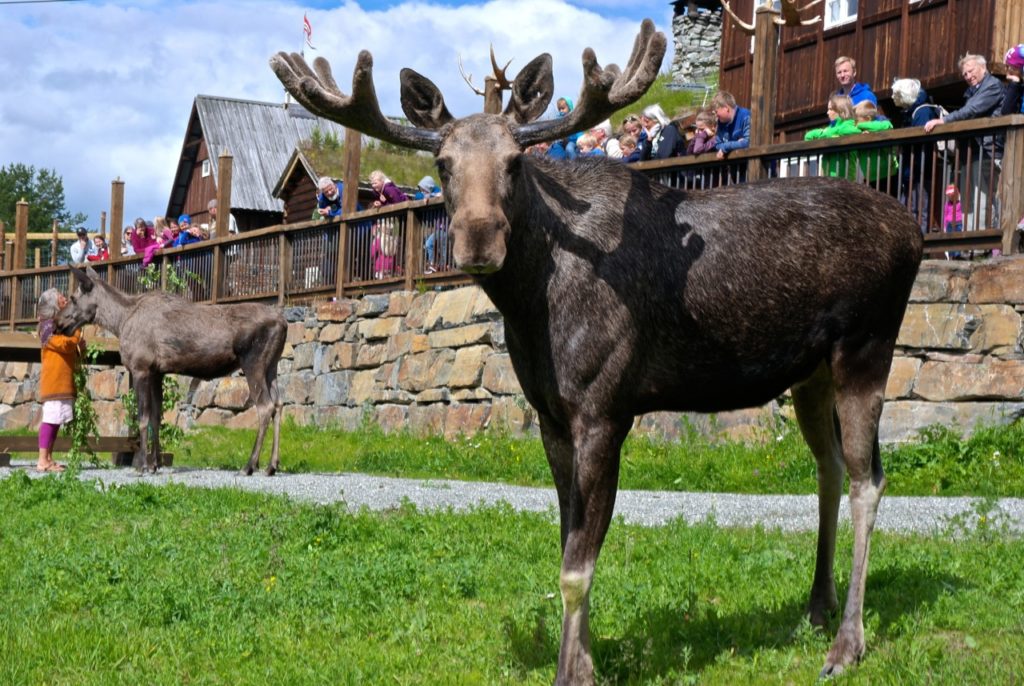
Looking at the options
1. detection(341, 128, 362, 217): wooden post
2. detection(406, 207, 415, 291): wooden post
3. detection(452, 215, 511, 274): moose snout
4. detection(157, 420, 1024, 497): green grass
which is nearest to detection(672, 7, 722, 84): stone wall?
detection(341, 128, 362, 217): wooden post

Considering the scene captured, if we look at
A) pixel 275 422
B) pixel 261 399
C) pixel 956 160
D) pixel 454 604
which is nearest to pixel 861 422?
pixel 454 604

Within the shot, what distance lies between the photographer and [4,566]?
7387mm

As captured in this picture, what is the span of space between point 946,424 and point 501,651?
751 cm

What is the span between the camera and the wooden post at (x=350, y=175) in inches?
784

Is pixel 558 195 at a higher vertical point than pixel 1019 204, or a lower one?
lower

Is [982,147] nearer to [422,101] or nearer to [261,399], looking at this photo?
[261,399]

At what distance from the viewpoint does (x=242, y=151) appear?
153 ft

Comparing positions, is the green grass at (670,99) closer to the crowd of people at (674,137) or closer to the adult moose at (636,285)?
the crowd of people at (674,137)

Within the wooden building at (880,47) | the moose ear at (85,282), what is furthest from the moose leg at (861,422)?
the wooden building at (880,47)

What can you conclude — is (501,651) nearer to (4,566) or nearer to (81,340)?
(4,566)

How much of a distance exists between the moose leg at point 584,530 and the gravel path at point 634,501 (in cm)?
355

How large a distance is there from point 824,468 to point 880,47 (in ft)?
53.5

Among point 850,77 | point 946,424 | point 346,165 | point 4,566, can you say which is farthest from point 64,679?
point 346,165

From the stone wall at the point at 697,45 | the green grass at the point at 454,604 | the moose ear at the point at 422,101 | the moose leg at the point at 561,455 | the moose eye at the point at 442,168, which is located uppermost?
the stone wall at the point at 697,45
